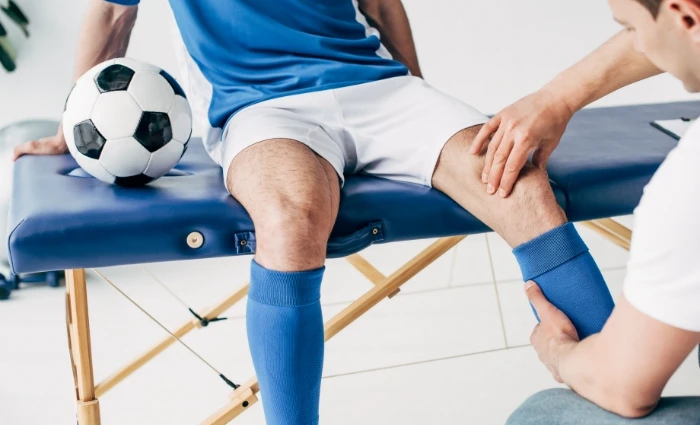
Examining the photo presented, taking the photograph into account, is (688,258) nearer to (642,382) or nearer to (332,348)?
(642,382)

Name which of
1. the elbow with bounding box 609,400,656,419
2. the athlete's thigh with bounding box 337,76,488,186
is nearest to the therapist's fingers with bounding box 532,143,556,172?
the athlete's thigh with bounding box 337,76,488,186

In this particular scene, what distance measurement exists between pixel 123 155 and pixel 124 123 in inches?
2.1

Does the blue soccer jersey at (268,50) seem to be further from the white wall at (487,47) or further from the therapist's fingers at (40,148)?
the white wall at (487,47)

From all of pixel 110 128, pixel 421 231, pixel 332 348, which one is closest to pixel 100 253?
pixel 110 128

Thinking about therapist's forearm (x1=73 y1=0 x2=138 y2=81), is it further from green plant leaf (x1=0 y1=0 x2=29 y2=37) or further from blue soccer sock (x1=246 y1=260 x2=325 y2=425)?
green plant leaf (x1=0 y1=0 x2=29 y2=37)

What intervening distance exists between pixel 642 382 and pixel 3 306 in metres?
2.08

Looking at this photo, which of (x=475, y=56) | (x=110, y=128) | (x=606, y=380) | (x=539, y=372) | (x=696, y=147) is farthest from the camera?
(x=475, y=56)

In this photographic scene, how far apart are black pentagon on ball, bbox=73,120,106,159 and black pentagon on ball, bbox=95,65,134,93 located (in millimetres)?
66

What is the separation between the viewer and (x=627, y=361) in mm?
735

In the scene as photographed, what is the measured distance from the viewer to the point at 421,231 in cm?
133

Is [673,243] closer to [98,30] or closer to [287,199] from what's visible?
[287,199]

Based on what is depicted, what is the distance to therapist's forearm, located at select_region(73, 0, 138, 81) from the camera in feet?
5.23

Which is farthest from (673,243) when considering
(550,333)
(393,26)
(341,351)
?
(341,351)

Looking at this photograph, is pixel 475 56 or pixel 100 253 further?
pixel 475 56
